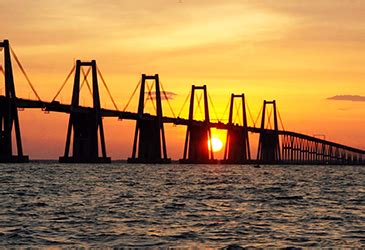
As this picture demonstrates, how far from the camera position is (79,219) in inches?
1316

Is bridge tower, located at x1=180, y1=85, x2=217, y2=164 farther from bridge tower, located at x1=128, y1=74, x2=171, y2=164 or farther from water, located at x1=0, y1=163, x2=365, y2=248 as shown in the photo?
water, located at x1=0, y1=163, x2=365, y2=248

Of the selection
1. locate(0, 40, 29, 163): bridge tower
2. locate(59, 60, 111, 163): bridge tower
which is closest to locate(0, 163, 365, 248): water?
locate(0, 40, 29, 163): bridge tower

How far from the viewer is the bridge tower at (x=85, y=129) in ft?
456

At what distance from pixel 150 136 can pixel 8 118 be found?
4469 centimetres

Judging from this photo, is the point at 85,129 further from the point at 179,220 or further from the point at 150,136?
the point at 179,220

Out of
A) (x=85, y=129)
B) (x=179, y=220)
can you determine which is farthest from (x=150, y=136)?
(x=179, y=220)

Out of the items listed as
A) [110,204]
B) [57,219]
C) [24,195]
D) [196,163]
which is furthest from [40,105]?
[57,219]

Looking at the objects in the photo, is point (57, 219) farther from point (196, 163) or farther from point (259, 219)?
point (196, 163)

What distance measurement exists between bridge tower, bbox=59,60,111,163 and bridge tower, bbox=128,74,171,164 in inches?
467

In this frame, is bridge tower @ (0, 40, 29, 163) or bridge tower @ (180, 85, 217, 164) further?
bridge tower @ (180, 85, 217, 164)

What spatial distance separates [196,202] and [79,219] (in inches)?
490

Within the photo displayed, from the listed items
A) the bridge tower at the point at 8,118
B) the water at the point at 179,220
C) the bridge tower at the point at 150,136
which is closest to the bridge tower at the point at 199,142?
the bridge tower at the point at 150,136

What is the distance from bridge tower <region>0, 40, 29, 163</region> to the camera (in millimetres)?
117688

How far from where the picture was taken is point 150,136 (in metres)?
158
